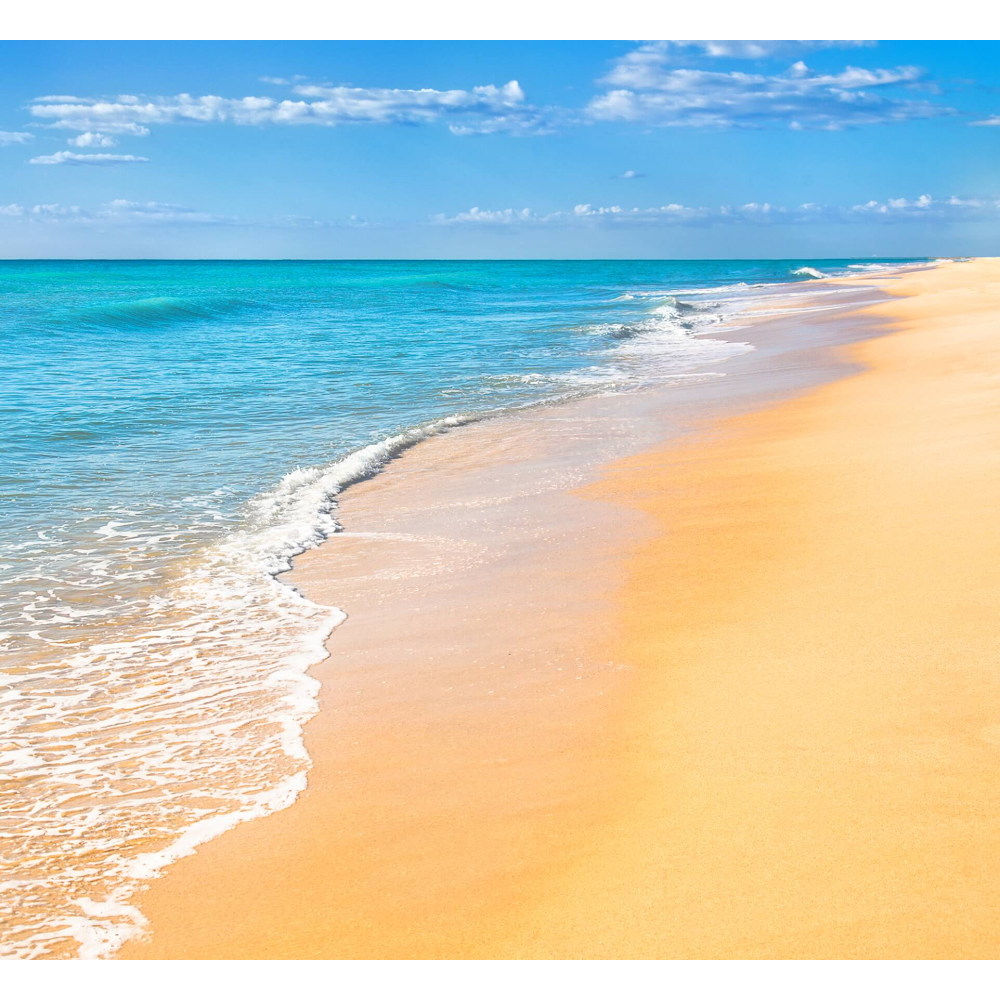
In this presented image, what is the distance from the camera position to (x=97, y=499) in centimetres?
823

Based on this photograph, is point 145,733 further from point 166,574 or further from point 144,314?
point 144,314

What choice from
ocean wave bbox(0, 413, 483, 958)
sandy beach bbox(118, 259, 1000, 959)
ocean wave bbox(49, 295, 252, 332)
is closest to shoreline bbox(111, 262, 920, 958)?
sandy beach bbox(118, 259, 1000, 959)

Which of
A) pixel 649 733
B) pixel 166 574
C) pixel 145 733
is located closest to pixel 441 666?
pixel 649 733

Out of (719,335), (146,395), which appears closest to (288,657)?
(146,395)

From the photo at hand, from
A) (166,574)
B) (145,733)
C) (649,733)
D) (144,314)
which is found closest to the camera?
(649,733)

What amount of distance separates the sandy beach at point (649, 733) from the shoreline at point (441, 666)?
2 centimetres

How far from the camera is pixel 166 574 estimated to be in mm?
6191

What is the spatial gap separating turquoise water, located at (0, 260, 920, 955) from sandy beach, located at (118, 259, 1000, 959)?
266 millimetres

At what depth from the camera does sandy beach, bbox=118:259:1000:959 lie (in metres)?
2.67

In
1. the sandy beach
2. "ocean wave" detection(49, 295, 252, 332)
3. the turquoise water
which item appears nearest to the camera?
the sandy beach

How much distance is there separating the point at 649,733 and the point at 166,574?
3785 mm

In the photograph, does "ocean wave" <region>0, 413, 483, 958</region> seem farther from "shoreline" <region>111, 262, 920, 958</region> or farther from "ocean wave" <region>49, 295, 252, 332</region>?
"ocean wave" <region>49, 295, 252, 332</region>
